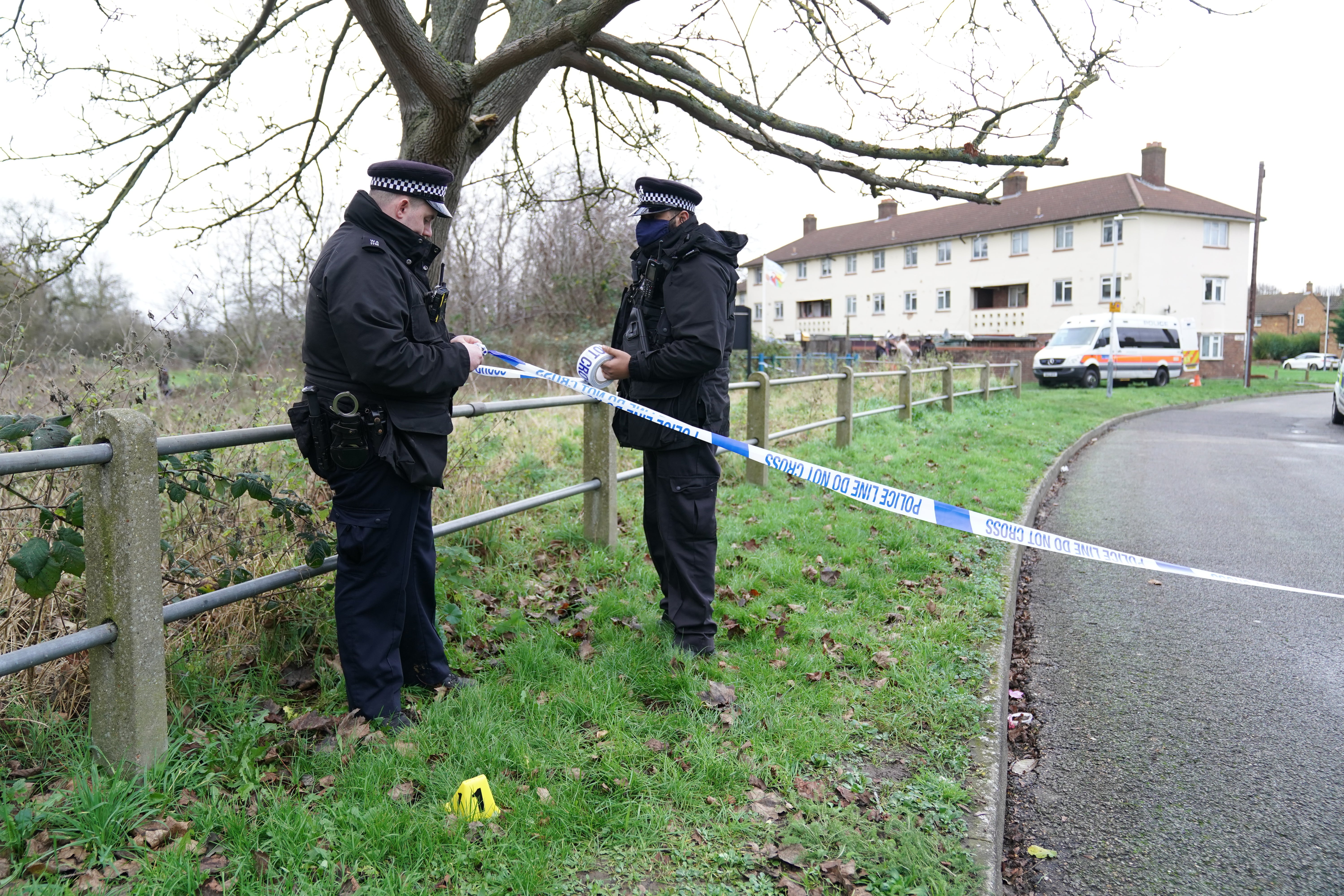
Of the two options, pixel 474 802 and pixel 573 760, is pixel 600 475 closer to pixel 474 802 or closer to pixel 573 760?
pixel 573 760

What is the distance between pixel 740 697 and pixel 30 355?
3.87 metres

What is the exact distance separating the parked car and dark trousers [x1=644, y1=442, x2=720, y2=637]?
5869 cm

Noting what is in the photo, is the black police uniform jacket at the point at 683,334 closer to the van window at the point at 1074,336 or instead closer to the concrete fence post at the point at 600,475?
the concrete fence post at the point at 600,475

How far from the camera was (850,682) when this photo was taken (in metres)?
3.79

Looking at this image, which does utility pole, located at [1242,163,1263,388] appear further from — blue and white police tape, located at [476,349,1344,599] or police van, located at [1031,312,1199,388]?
blue and white police tape, located at [476,349,1344,599]

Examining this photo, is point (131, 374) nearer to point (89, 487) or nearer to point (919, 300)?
point (89, 487)

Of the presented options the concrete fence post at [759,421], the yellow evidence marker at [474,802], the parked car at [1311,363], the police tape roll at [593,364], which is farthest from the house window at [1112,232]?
the yellow evidence marker at [474,802]

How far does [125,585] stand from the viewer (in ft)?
8.49

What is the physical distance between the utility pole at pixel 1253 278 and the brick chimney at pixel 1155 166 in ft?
28.9

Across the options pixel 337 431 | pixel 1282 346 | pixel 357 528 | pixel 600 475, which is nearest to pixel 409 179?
pixel 337 431

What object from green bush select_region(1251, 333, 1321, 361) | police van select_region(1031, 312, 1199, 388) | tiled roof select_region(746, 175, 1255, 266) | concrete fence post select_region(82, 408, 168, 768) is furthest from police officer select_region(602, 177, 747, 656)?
green bush select_region(1251, 333, 1321, 361)

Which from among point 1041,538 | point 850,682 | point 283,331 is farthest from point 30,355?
point 283,331

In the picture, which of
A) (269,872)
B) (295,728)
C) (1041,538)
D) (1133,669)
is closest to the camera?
(269,872)

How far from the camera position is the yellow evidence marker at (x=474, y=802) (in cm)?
262
